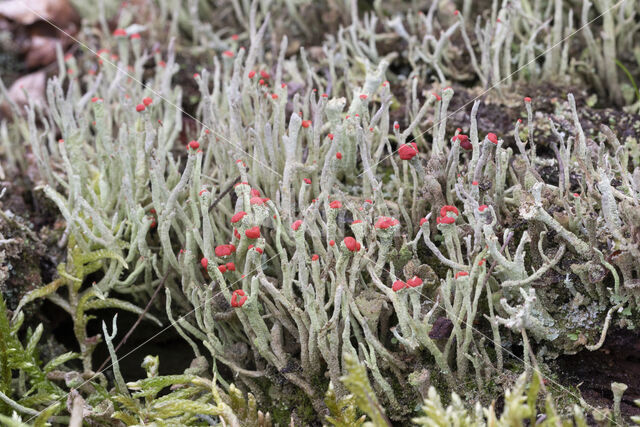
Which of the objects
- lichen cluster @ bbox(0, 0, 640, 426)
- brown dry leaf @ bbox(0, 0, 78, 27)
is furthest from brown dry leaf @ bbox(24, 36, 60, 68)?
lichen cluster @ bbox(0, 0, 640, 426)

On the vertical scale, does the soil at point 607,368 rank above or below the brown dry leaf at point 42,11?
below

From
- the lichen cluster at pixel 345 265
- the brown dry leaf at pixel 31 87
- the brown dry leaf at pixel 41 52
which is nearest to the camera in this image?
the lichen cluster at pixel 345 265

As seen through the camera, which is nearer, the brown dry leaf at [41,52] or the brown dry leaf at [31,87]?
the brown dry leaf at [31,87]

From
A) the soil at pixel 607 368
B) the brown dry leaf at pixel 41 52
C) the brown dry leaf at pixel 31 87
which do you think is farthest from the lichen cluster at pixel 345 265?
the brown dry leaf at pixel 41 52

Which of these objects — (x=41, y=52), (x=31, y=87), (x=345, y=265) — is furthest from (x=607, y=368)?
(x=41, y=52)

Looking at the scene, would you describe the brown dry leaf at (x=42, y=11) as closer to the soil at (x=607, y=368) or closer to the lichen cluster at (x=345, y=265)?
the lichen cluster at (x=345, y=265)

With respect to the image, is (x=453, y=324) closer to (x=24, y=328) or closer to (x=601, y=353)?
(x=601, y=353)

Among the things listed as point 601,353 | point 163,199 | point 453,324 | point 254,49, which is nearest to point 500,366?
point 453,324
